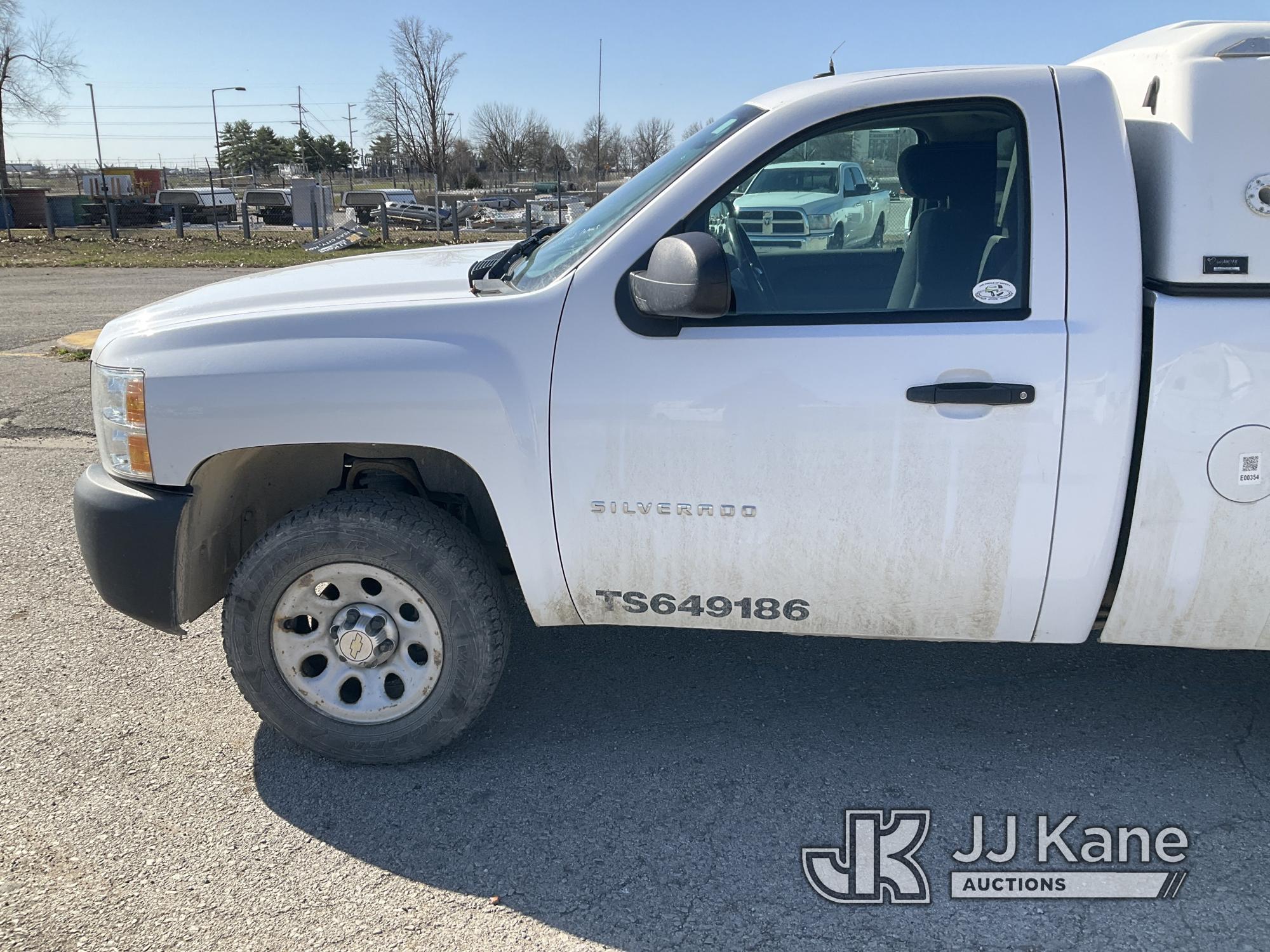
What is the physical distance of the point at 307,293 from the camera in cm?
320

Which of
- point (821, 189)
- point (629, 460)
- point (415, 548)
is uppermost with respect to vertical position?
point (821, 189)

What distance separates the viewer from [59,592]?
177 inches

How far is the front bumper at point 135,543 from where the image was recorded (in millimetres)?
3043

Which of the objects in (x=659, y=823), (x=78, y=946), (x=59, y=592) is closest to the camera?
(x=78, y=946)

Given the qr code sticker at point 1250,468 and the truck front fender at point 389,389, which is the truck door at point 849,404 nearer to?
the truck front fender at point 389,389

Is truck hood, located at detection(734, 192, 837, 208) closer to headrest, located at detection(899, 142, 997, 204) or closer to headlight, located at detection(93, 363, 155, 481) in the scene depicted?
headrest, located at detection(899, 142, 997, 204)

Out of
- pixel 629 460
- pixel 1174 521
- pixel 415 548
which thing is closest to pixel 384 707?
pixel 415 548

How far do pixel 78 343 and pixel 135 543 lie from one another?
810 cm

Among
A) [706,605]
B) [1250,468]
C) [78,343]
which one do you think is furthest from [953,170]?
[78,343]

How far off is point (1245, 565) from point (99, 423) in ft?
Answer: 11.0

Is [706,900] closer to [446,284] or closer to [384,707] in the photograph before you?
[384,707]

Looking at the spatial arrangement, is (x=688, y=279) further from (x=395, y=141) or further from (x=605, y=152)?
(x=395, y=141)

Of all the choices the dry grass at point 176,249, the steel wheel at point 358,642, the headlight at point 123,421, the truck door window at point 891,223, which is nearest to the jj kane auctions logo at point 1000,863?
the steel wheel at point 358,642

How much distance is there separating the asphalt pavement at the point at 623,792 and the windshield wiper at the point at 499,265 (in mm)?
1468
